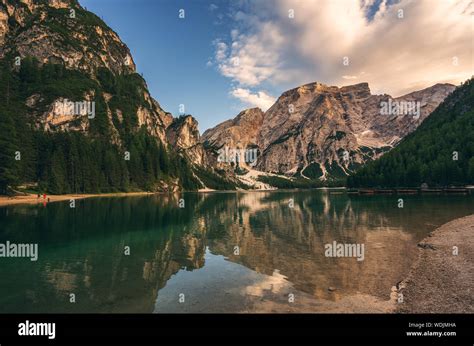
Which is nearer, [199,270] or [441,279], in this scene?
[441,279]

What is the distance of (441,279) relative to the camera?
23797 millimetres

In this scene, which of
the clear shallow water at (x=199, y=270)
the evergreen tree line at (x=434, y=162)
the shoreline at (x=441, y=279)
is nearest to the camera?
the shoreline at (x=441, y=279)

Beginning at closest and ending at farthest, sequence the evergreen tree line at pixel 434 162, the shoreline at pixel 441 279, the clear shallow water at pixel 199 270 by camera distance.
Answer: the shoreline at pixel 441 279, the clear shallow water at pixel 199 270, the evergreen tree line at pixel 434 162

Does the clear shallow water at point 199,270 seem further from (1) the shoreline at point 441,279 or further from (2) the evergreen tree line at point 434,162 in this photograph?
(2) the evergreen tree line at point 434,162

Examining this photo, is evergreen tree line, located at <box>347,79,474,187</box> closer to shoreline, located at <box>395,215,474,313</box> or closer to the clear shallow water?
the clear shallow water

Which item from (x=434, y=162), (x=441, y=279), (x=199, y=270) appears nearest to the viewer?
(x=441, y=279)

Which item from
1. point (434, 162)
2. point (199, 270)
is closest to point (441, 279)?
point (199, 270)

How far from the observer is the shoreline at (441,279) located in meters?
18.6

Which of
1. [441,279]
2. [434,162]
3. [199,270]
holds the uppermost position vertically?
[434,162]

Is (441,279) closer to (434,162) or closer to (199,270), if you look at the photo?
(199,270)

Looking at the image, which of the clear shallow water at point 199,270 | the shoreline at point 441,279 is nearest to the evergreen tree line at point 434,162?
the clear shallow water at point 199,270
